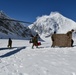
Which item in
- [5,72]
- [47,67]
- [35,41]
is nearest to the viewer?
[5,72]

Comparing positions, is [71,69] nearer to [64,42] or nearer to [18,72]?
[18,72]

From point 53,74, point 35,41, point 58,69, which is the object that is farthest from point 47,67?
point 35,41

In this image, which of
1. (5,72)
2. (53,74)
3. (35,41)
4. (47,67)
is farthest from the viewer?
(35,41)

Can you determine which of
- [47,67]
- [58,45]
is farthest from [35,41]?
[47,67]

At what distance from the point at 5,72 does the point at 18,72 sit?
0.58 meters

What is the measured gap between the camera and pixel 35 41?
24812 millimetres

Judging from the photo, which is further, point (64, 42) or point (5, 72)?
point (64, 42)

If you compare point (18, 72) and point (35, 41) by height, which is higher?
point (35, 41)

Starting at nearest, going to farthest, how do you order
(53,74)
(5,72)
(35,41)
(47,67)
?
(53,74) → (5,72) → (47,67) → (35,41)

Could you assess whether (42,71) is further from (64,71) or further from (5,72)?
(5,72)

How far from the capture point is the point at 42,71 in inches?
387

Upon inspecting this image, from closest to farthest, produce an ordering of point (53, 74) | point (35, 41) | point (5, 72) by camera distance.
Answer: point (53, 74), point (5, 72), point (35, 41)

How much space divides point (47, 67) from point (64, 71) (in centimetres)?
121

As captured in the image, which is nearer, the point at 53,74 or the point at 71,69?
the point at 53,74
